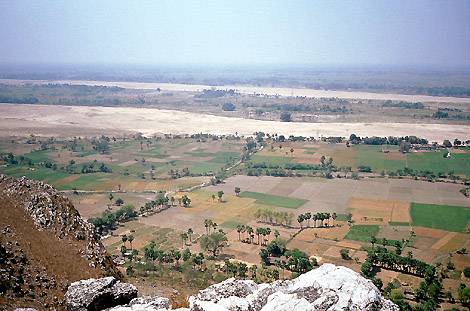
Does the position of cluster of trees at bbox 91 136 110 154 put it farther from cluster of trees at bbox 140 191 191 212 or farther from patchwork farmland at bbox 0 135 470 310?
cluster of trees at bbox 140 191 191 212

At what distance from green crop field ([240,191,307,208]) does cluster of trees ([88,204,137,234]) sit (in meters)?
22.5

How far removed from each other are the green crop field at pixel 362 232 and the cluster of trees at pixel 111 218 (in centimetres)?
3524

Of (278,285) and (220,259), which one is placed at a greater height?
(278,285)

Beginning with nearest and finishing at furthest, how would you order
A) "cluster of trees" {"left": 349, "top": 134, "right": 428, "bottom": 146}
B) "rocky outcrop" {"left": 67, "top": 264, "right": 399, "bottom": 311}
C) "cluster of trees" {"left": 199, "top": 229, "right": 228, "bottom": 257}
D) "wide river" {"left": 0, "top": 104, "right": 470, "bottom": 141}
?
"rocky outcrop" {"left": 67, "top": 264, "right": 399, "bottom": 311}
"cluster of trees" {"left": 199, "top": 229, "right": 228, "bottom": 257}
"cluster of trees" {"left": 349, "top": 134, "right": 428, "bottom": 146}
"wide river" {"left": 0, "top": 104, "right": 470, "bottom": 141}

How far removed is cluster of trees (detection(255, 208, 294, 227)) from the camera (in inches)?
2825

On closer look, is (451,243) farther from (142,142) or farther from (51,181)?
(142,142)

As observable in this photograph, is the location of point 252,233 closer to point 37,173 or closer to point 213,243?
point 213,243

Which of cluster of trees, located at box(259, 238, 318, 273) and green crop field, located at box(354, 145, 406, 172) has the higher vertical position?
green crop field, located at box(354, 145, 406, 172)

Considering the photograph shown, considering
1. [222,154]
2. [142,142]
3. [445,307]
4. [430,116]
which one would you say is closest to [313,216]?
[445,307]

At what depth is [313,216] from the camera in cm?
7125

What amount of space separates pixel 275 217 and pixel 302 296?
5543 cm

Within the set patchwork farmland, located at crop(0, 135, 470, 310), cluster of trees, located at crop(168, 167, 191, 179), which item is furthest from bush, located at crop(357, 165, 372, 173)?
cluster of trees, located at crop(168, 167, 191, 179)

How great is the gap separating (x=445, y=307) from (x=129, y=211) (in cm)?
4877

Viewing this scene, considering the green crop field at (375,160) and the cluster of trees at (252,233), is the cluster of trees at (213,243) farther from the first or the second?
the green crop field at (375,160)
